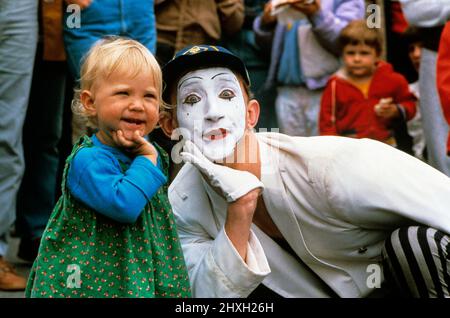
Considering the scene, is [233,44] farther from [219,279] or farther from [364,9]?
[219,279]

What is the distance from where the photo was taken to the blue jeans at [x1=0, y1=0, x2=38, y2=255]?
4.11m

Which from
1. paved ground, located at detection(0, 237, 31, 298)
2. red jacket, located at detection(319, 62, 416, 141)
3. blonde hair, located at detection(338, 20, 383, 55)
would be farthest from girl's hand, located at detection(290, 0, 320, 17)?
paved ground, located at detection(0, 237, 31, 298)

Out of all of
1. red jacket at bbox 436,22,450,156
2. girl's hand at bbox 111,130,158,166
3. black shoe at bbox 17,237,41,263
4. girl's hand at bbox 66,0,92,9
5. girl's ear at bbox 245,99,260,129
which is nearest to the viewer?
girl's hand at bbox 111,130,158,166

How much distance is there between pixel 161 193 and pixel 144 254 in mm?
230

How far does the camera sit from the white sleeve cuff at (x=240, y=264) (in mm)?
3107

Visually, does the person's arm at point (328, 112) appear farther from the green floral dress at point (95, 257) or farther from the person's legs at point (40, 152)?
the green floral dress at point (95, 257)

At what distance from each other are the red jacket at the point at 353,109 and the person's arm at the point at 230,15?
604 millimetres

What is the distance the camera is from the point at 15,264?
15.1ft

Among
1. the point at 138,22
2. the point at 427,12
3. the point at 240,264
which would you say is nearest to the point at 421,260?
the point at 240,264

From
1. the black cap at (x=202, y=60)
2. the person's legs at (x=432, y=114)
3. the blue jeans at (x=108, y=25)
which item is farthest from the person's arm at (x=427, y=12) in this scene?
the black cap at (x=202, y=60)

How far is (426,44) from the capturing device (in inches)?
194

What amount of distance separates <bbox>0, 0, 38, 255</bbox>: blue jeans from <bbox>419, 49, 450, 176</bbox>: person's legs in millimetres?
1960

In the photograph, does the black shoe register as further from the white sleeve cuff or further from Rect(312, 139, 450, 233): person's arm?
Rect(312, 139, 450, 233): person's arm
